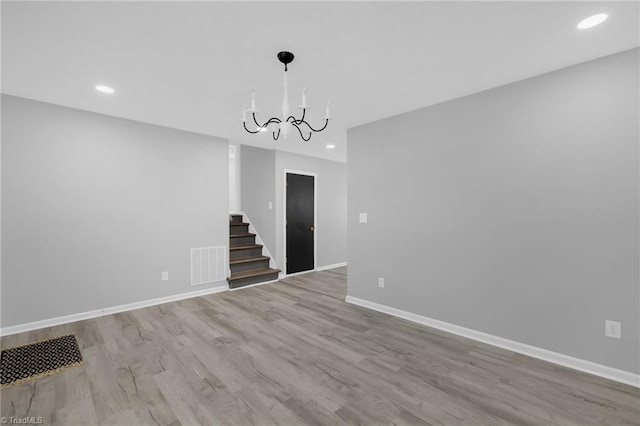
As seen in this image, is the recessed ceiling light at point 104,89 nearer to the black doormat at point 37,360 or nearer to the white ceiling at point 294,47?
the white ceiling at point 294,47

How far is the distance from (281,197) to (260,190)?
61 centimetres

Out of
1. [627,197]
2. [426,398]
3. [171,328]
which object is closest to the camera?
[426,398]

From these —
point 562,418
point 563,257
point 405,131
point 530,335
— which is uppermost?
point 405,131

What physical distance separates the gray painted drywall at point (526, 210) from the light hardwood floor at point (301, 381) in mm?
380

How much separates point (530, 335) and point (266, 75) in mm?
3415

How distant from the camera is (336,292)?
4.52 m

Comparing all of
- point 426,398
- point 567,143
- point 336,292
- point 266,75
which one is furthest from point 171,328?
point 567,143

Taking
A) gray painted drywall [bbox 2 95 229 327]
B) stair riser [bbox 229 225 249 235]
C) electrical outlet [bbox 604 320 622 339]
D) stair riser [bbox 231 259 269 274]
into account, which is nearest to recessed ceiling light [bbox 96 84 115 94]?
gray painted drywall [bbox 2 95 229 327]

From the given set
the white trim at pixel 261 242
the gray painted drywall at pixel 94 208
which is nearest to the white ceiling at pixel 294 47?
the gray painted drywall at pixel 94 208

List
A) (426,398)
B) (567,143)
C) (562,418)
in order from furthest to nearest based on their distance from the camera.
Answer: (567,143), (426,398), (562,418)

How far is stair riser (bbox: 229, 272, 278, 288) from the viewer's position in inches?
185

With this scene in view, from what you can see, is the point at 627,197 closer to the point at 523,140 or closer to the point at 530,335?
the point at 523,140

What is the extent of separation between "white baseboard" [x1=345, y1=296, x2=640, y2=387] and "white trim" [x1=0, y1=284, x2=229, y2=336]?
2.96 m

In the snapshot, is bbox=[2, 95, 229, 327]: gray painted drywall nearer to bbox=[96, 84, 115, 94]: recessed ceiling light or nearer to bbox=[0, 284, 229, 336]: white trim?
bbox=[0, 284, 229, 336]: white trim
